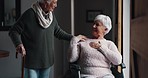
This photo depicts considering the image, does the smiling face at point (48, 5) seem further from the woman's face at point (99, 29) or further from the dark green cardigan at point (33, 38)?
the woman's face at point (99, 29)

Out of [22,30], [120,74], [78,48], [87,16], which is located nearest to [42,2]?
[22,30]

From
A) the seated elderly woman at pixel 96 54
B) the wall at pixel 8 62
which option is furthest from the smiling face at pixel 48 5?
the wall at pixel 8 62

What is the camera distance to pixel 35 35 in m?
2.30

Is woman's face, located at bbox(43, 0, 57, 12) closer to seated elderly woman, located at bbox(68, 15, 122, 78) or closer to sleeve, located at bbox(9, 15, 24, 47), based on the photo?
sleeve, located at bbox(9, 15, 24, 47)

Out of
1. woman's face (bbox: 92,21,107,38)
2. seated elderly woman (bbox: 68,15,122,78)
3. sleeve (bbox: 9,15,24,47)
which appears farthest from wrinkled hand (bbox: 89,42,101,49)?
sleeve (bbox: 9,15,24,47)

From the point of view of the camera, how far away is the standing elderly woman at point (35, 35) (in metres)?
2.27

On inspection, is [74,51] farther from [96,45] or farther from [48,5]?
[48,5]

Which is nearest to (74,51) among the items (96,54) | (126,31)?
(96,54)

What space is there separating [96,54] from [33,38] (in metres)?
0.60

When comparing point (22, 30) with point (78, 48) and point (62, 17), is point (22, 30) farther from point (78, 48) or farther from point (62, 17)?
point (62, 17)

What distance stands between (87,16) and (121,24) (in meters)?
1.71

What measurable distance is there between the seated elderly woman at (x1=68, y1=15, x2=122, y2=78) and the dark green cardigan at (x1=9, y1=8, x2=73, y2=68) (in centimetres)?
23

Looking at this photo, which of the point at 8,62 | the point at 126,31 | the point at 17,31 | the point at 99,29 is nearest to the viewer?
the point at 17,31

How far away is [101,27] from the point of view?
2400 millimetres
